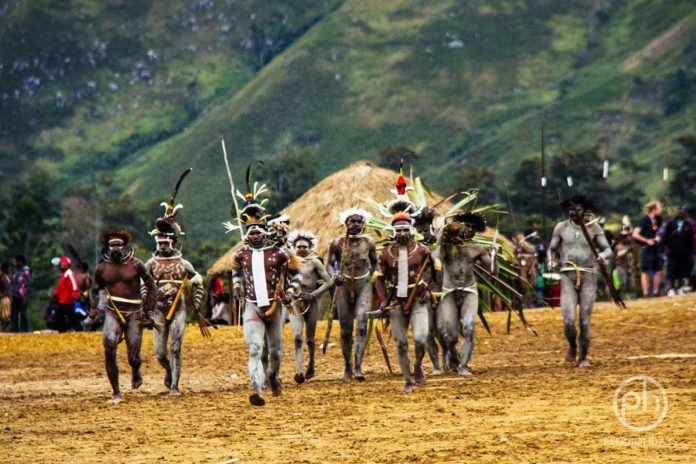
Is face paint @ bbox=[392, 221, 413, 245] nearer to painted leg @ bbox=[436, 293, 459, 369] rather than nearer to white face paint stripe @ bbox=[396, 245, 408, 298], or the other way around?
white face paint stripe @ bbox=[396, 245, 408, 298]

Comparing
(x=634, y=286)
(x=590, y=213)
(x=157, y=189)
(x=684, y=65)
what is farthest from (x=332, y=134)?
(x=590, y=213)

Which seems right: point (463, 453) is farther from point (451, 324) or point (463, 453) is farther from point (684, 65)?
point (684, 65)

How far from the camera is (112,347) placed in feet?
60.1

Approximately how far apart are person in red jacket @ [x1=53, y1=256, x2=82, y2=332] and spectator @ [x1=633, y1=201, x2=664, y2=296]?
11.2 metres

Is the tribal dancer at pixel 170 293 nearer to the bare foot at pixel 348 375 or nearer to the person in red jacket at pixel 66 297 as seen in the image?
the bare foot at pixel 348 375

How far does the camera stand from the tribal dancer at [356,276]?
19734mm

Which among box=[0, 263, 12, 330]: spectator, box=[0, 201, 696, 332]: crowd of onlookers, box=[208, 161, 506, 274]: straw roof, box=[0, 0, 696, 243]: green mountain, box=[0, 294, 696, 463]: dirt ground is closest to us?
box=[0, 294, 696, 463]: dirt ground

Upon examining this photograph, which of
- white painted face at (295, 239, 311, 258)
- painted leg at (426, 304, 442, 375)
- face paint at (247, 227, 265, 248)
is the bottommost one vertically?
painted leg at (426, 304, 442, 375)

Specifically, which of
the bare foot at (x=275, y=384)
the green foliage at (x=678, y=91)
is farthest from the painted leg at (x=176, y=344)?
the green foliage at (x=678, y=91)

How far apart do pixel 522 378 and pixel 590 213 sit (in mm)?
2513

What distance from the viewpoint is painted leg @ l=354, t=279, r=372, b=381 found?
1973 cm

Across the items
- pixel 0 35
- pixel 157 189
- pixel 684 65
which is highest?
pixel 0 35

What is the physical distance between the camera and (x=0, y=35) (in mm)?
181000

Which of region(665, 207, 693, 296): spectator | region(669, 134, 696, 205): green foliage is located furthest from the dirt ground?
region(669, 134, 696, 205): green foliage
